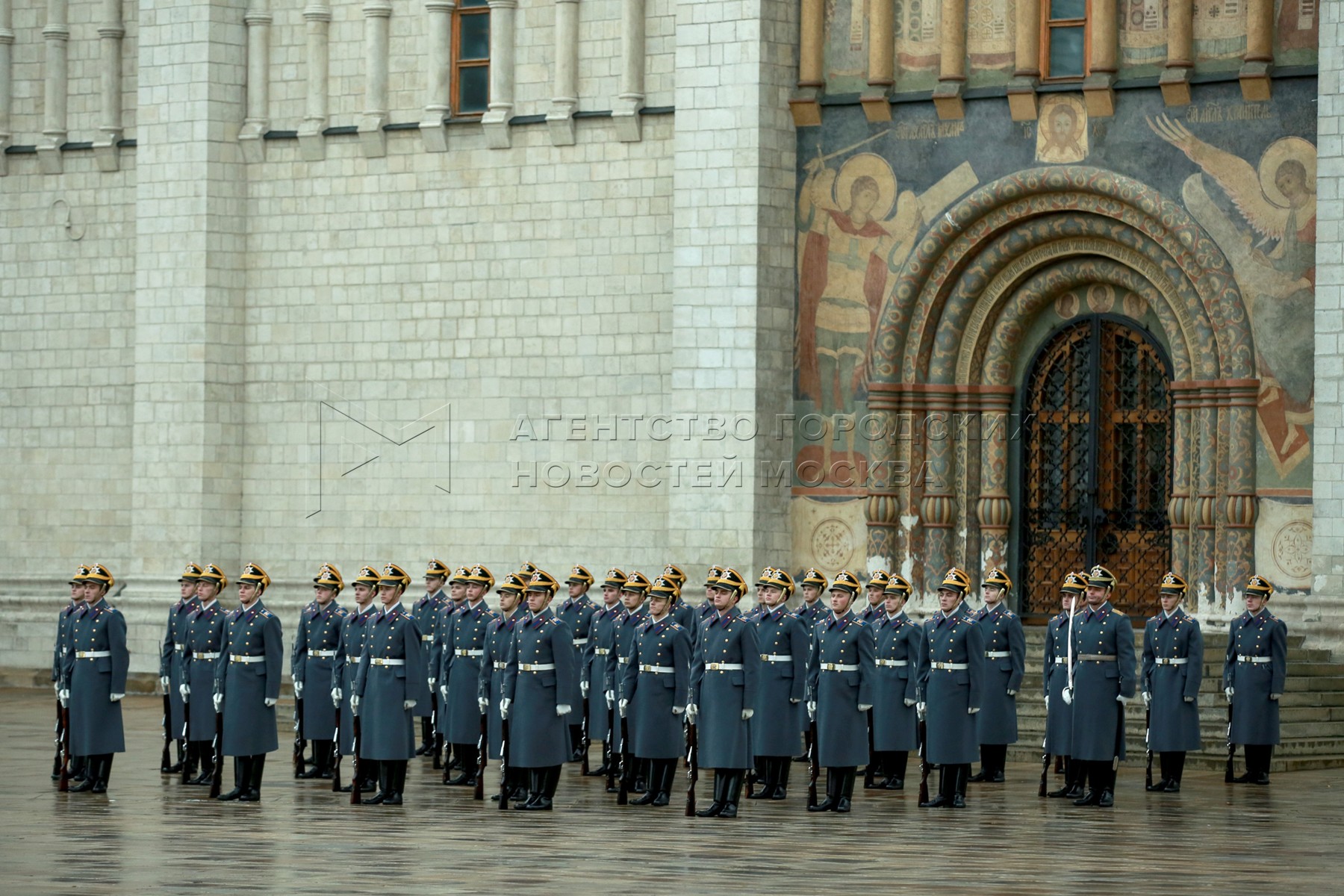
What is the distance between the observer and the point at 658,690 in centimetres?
1493

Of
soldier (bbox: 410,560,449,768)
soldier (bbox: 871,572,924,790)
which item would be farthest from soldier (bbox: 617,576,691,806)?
soldier (bbox: 410,560,449,768)

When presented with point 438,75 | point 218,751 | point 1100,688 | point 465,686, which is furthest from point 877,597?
point 438,75

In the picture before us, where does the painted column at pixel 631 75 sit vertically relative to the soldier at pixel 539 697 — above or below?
above

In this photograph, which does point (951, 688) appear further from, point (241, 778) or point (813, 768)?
point (241, 778)

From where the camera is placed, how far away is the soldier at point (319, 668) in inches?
658

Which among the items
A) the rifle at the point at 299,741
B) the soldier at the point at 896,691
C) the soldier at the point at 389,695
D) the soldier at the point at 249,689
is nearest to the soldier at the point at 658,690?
the soldier at the point at 389,695

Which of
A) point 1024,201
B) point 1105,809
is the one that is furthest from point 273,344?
point 1105,809

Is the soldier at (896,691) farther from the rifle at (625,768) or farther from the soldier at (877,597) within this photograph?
the rifle at (625,768)

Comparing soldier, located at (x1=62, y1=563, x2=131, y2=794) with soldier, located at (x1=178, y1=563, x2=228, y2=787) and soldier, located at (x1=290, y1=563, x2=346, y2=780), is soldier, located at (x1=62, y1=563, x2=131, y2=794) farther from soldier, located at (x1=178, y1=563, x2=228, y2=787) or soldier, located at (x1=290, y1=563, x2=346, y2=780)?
soldier, located at (x1=290, y1=563, x2=346, y2=780)

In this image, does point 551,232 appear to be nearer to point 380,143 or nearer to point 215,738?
point 380,143

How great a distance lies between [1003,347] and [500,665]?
28.9 feet

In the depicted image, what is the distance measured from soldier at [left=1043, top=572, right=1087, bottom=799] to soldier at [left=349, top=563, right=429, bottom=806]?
4678mm

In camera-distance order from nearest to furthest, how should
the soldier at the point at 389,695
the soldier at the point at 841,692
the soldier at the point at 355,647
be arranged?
the soldier at the point at 389,695, the soldier at the point at 841,692, the soldier at the point at 355,647

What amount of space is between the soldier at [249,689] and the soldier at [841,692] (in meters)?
3.78
